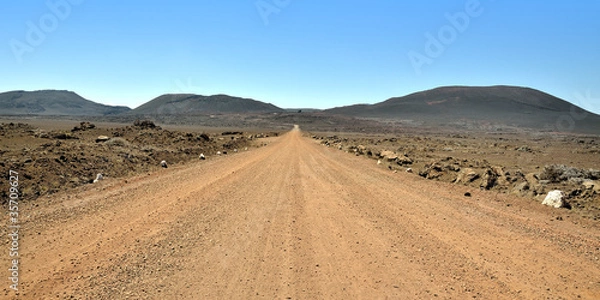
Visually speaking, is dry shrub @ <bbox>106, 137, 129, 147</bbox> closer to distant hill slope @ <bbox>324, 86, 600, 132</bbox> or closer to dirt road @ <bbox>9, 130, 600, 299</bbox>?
dirt road @ <bbox>9, 130, 600, 299</bbox>

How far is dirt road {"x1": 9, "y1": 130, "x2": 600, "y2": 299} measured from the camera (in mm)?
4289

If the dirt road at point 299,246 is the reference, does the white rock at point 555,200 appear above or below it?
above

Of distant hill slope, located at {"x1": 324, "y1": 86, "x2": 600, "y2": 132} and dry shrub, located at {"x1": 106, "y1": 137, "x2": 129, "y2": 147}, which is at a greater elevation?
distant hill slope, located at {"x1": 324, "y1": 86, "x2": 600, "y2": 132}

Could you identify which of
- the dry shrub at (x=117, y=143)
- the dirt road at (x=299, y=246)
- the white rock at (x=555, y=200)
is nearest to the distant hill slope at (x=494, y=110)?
the white rock at (x=555, y=200)

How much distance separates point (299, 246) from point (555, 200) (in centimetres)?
711

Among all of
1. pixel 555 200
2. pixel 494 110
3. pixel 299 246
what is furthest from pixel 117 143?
pixel 494 110

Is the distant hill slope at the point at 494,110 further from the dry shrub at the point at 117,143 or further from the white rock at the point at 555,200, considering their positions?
Answer: the dry shrub at the point at 117,143

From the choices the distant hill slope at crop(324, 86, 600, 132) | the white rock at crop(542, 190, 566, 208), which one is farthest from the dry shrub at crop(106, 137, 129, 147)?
the distant hill slope at crop(324, 86, 600, 132)

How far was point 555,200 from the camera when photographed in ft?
28.7

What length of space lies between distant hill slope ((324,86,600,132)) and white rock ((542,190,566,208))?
409ft

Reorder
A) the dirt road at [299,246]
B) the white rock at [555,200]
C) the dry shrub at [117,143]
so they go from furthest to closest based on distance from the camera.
A: the dry shrub at [117,143] → the white rock at [555,200] → the dirt road at [299,246]

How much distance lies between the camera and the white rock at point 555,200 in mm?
Result: 8633

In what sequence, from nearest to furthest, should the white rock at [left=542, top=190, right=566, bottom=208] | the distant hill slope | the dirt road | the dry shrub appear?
the dirt road → the white rock at [left=542, top=190, right=566, bottom=208] → the dry shrub → the distant hill slope

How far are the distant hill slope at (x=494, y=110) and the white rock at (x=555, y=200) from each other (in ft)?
409
